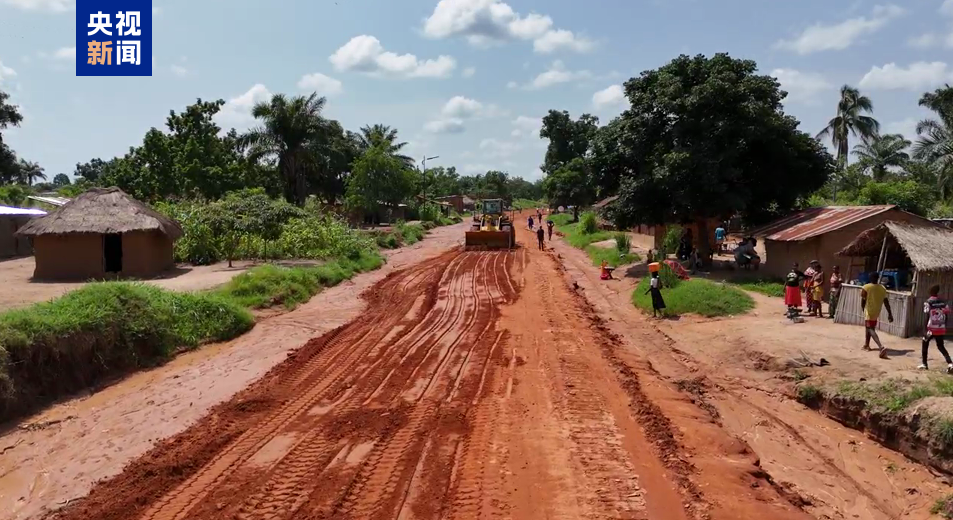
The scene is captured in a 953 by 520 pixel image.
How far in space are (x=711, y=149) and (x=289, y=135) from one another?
3321cm

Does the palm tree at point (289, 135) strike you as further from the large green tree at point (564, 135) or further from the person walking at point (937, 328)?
the person walking at point (937, 328)

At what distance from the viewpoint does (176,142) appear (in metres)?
45.6

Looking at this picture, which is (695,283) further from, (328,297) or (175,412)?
(175,412)

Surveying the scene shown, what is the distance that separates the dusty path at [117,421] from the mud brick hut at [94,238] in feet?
32.8

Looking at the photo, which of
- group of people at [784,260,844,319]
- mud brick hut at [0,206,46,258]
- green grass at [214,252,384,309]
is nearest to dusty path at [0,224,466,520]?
green grass at [214,252,384,309]

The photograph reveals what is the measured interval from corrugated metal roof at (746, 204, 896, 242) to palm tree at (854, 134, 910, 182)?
105 feet

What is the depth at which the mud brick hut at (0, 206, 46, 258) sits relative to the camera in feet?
97.6

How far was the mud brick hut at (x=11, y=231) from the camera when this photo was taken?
29.8m

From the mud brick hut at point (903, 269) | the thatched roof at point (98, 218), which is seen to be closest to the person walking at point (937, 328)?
the mud brick hut at point (903, 269)

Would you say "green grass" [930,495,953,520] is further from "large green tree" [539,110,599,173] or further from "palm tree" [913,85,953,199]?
"large green tree" [539,110,599,173]

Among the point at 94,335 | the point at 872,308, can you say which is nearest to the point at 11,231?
the point at 94,335

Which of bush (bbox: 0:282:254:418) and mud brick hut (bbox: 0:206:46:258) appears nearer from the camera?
bush (bbox: 0:282:254:418)

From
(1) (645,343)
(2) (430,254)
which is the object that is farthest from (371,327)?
(2) (430,254)

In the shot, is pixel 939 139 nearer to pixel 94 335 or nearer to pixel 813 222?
pixel 813 222
